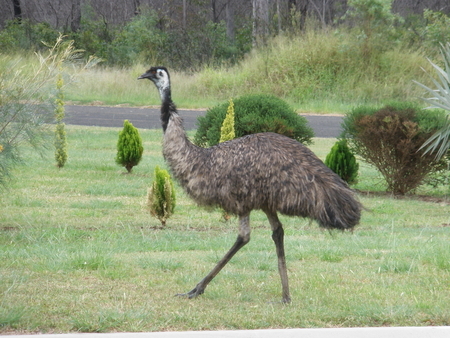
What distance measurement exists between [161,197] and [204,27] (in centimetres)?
2804

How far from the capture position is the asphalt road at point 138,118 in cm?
1961

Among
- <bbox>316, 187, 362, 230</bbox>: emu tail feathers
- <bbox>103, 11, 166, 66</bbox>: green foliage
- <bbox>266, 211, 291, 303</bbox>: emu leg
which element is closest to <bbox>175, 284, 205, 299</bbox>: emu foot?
<bbox>266, 211, 291, 303</bbox>: emu leg

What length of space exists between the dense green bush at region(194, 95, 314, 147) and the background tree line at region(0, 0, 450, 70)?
13914 millimetres

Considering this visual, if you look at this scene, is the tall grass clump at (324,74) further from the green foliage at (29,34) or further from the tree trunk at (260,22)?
the green foliage at (29,34)

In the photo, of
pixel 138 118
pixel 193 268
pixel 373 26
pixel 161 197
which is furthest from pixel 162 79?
pixel 373 26

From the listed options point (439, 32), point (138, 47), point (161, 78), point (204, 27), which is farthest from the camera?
point (204, 27)

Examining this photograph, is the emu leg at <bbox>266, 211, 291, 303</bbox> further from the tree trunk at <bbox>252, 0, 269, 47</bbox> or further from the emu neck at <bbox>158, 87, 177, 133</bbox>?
the tree trunk at <bbox>252, 0, 269, 47</bbox>

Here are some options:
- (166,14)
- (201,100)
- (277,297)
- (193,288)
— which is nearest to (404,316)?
(277,297)

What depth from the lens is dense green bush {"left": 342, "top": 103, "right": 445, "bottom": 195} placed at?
35.7ft

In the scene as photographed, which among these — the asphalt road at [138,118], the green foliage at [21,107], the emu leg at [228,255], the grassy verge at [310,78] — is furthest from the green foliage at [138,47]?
the emu leg at [228,255]

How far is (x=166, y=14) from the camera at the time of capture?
37.6m

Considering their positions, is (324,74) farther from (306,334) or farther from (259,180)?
(306,334)

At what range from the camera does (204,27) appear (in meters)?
35.6

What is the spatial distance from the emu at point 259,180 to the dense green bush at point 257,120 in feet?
19.6
